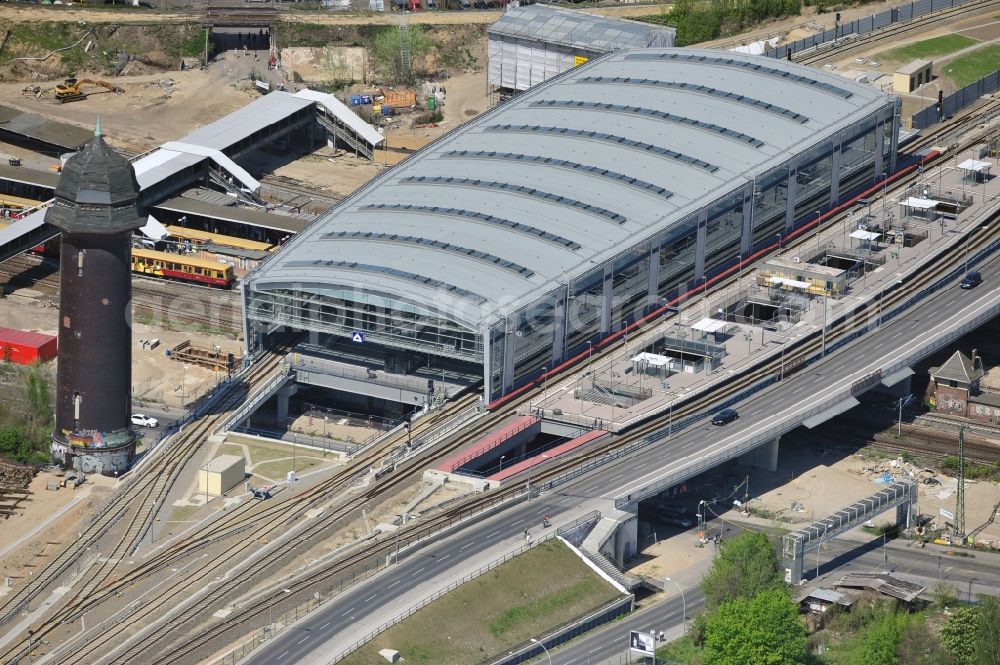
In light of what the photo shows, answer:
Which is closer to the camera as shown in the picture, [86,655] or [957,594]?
[86,655]

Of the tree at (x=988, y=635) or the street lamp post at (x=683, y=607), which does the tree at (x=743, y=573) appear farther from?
the tree at (x=988, y=635)

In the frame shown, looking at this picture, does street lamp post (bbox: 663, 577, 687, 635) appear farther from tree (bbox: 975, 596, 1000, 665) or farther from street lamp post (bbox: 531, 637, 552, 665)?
tree (bbox: 975, 596, 1000, 665)

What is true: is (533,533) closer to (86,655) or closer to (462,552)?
(462,552)

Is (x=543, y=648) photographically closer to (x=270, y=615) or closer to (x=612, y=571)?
(x=612, y=571)

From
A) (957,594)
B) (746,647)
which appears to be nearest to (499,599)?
(746,647)

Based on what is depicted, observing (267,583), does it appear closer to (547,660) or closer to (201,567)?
(201,567)
